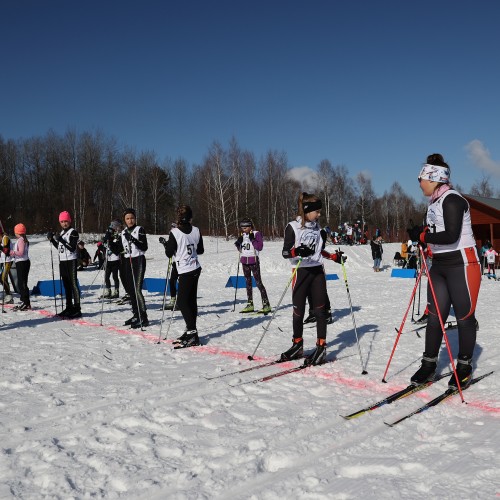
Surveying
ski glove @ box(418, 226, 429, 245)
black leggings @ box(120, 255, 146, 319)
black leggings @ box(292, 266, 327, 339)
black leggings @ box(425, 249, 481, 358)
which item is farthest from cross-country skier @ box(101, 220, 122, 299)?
black leggings @ box(425, 249, 481, 358)

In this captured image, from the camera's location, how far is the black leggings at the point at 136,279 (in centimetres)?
741

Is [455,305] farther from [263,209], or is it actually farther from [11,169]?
[11,169]

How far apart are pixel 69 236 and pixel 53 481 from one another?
6.34m

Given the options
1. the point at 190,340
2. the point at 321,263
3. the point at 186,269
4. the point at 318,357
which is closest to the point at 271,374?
the point at 318,357

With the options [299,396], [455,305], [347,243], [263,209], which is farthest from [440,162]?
[263,209]

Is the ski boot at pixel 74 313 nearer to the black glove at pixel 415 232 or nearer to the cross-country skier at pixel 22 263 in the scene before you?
the cross-country skier at pixel 22 263

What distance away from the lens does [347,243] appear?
3556 cm

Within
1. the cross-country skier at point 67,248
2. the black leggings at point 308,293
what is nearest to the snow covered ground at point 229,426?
the black leggings at point 308,293

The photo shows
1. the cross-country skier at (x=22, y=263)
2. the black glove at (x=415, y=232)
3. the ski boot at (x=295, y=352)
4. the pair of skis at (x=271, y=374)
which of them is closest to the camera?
the black glove at (x=415, y=232)

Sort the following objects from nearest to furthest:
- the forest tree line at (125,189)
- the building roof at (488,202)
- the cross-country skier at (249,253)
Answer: the cross-country skier at (249,253)
the building roof at (488,202)
the forest tree line at (125,189)

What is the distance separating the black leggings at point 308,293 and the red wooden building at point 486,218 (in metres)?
24.3

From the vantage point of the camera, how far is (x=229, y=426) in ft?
10.8

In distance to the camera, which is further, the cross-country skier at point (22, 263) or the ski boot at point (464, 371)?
the cross-country skier at point (22, 263)

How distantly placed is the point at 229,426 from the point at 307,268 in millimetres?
2291
